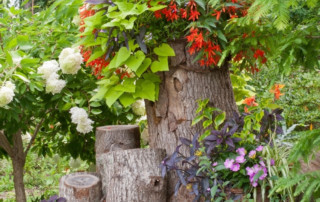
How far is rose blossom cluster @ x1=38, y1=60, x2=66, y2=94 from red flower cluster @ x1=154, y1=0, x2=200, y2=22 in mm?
933

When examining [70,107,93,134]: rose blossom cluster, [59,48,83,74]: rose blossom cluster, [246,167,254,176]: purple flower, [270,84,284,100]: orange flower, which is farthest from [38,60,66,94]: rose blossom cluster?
[270,84,284,100]: orange flower

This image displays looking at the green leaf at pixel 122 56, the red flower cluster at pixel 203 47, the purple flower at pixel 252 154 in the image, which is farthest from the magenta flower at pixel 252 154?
the green leaf at pixel 122 56

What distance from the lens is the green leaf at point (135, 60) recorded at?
2.55 m

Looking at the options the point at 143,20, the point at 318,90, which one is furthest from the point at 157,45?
the point at 318,90

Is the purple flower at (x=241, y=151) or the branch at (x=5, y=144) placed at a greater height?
the branch at (x=5, y=144)

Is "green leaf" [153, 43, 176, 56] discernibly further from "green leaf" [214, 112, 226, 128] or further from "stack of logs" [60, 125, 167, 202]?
"stack of logs" [60, 125, 167, 202]

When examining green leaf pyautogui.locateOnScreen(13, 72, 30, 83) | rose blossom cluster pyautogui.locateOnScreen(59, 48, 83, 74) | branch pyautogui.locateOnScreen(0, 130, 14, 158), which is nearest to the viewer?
green leaf pyautogui.locateOnScreen(13, 72, 30, 83)

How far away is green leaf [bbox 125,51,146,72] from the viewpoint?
2.55 meters

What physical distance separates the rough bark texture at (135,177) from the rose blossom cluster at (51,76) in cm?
66

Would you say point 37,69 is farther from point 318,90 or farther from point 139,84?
point 318,90

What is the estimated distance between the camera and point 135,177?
8.85 ft

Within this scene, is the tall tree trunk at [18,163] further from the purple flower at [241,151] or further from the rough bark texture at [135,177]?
the purple flower at [241,151]

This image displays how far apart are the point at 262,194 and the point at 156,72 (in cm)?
101

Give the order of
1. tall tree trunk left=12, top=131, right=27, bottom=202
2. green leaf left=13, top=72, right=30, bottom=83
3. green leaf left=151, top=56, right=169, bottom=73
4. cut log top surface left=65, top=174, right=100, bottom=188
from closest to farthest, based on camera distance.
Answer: green leaf left=151, top=56, right=169, bottom=73 → green leaf left=13, top=72, right=30, bottom=83 → cut log top surface left=65, top=174, right=100, bottom=188 → tall tree trunk left=12, top=131, right=27, bottom=202
